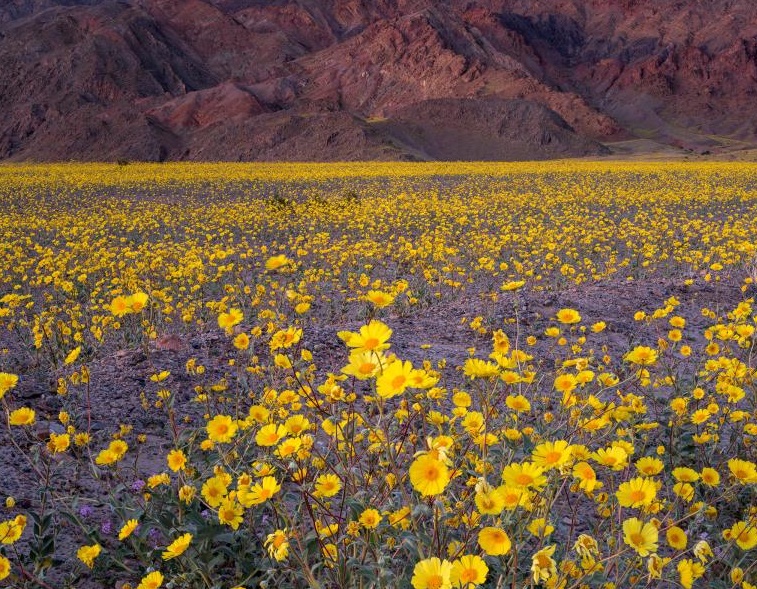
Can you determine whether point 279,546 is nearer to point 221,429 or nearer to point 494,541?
point 494,541

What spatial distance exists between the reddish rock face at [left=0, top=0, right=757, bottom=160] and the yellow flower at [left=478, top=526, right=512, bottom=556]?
5180 centimetres

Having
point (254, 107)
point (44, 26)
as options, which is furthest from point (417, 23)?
point (44, 26)

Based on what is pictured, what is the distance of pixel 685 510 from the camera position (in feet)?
9.90

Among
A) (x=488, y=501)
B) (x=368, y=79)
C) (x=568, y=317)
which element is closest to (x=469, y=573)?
(x=488, y=501)

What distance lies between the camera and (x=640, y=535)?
5.19ft

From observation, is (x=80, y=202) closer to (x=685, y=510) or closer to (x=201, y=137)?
(x=685, y=510)

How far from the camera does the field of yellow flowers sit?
176 cm

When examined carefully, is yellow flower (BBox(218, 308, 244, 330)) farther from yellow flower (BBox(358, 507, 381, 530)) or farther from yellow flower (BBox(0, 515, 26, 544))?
yellow flower (BBox(358, 507, 381, 530))

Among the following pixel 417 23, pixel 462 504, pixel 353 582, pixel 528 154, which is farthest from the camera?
pixel 417 23

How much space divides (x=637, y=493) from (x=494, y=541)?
1.81 feet

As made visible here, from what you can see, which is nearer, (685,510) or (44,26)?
(685,510)

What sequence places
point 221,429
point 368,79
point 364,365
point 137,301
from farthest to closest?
point 368,79
point 137,301
point 221,429
point 364,365

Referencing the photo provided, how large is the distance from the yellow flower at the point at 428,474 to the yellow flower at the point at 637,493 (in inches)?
22.8

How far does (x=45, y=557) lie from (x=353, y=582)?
115 centimetres
